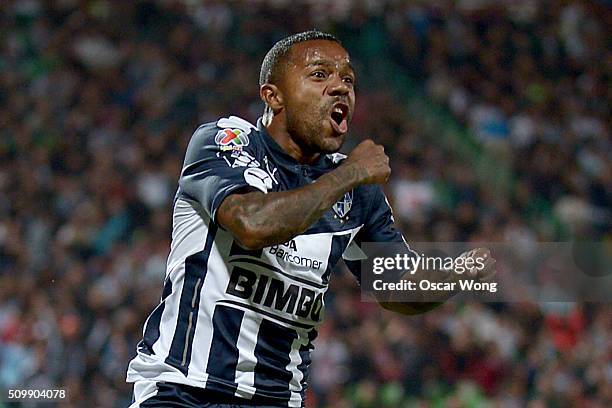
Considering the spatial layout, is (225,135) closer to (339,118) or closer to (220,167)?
(220,167)

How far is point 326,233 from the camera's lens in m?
2.96

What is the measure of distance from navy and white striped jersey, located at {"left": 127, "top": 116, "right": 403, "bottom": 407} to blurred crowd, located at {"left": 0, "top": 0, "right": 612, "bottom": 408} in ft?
14.5

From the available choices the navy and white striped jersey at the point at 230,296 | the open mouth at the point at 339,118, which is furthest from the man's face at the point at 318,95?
the navy and white striped jersey at the point at 230,296

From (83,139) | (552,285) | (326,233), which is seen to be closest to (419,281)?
(326,233)

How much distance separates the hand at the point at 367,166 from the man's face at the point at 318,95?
22 centimetres

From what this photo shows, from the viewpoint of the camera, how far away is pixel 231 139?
2.89 meters

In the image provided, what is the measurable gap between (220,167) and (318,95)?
0.40 meters

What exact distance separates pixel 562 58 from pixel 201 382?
8.40m

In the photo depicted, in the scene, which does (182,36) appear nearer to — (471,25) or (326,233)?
(471,25)

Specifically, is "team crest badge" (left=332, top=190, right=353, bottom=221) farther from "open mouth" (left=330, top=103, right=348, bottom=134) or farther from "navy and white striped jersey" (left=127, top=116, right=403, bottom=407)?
"open mouth" (left=330, top=103, right=348, bottom=134)

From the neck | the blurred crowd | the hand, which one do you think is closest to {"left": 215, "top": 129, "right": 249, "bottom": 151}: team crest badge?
the neck

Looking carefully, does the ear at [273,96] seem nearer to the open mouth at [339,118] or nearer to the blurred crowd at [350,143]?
the open mouth at [339,118]

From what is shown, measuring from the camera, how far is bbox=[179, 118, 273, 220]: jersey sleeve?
8.88 feet

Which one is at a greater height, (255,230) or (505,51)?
(505,51)
